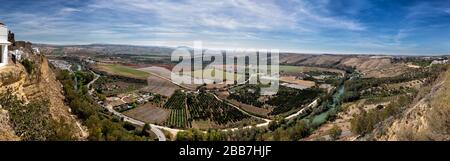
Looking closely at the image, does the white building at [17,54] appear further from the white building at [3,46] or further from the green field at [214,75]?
the green field at [214,75]

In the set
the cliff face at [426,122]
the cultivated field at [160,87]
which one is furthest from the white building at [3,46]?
the cultivated field at [160,87]

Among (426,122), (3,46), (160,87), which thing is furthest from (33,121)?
(160,87)

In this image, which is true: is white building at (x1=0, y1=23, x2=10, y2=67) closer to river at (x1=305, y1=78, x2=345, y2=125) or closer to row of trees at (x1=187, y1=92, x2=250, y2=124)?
row of trees at (x1=187, y1=92, x2=250, y2=124)

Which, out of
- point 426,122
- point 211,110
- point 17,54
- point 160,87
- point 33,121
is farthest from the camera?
point 160,87

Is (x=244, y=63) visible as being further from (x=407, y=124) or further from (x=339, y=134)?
(x=407, y=124)

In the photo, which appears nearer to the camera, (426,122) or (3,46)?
(426,122)

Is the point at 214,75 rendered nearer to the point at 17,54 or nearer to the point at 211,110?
the point at 211,110

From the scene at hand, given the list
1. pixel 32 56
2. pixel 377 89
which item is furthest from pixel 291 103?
pixel 32 56
